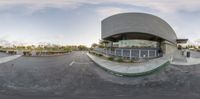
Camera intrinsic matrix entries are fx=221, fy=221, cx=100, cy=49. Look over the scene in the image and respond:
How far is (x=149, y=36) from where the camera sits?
41031mm

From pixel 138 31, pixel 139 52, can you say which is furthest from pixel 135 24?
pixel 139 52

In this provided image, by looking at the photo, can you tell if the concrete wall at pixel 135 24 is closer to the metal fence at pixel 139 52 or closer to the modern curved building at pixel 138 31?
the modern curved building at pixel 138 31

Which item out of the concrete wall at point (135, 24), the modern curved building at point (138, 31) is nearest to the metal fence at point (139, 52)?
the modern curved building at point (138, 31)

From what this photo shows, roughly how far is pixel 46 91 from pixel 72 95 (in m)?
1.39

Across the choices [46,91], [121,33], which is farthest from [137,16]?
[46,91]

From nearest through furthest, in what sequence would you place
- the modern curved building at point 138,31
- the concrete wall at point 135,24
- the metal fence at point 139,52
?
the metal fence at point 139,52, the modern curved building at point 138,31, the concrete wall at point 135,24

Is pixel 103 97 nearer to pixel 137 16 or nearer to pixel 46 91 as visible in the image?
pixel 46 91

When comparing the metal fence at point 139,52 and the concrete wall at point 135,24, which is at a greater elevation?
the concrete wall at point 135,24

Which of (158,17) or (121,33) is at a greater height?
(158,17)

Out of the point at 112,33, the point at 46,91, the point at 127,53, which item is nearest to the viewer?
the point at 46,91

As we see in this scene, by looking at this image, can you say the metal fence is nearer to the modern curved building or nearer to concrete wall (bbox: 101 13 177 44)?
the modern curved building

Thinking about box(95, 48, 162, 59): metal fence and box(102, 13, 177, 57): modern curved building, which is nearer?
box(95, 48, 162, 59): metal fence

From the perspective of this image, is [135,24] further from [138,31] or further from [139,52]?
[139,52]

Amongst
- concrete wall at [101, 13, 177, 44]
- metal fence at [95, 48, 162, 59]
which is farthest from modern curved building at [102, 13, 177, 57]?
metal fence at [95, 48, 162, 59]
